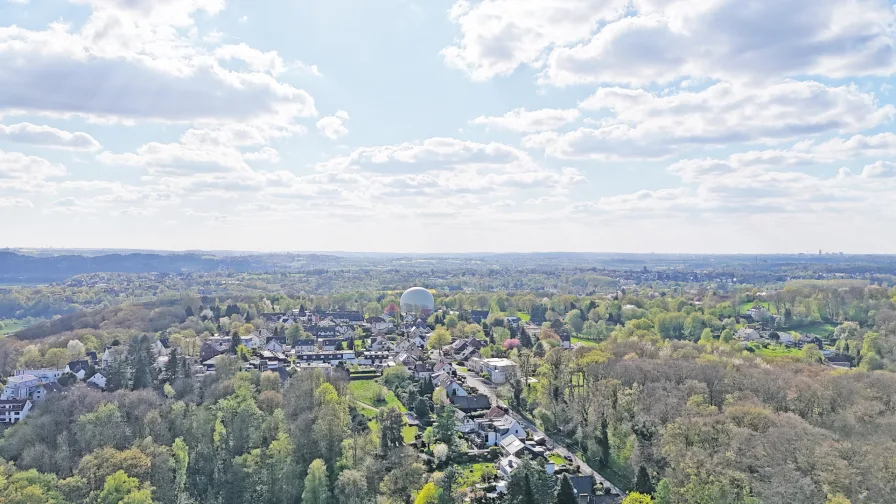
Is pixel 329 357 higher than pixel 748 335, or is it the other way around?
pixel 748 335

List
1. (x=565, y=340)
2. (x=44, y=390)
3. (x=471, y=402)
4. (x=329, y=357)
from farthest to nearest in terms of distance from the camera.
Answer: (x=565, y=340), (x=329, y=357), (x=471, y=402), (x=44, y=390)

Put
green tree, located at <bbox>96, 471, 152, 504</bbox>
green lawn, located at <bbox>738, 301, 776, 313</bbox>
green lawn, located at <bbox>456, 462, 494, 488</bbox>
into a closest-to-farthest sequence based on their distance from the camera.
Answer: green tree, located at <bbox>96, 471, 152, 504</bbox> → green lawn, located at <bbox>456, 462, 494, 488</bbox> → green lawn, located at <bbox>738, 301, 776, 313</bbox>

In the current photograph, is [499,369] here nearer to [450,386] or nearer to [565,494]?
[450,386]

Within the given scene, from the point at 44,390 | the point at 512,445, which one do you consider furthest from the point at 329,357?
the point at 512,445

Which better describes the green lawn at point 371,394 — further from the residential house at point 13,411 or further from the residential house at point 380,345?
the residential house at point 13,411

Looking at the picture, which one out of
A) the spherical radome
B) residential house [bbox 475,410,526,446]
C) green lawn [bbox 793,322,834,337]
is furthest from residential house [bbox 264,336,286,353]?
green lawn [bbox 793,322,834,337]

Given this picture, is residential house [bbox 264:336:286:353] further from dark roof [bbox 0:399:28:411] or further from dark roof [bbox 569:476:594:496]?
dark roof [bbox 569:476:594:496]
